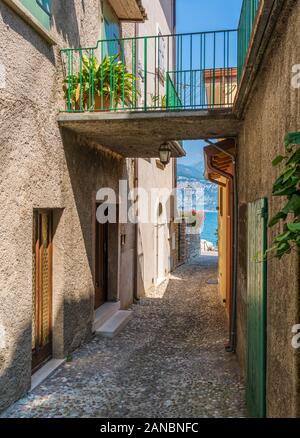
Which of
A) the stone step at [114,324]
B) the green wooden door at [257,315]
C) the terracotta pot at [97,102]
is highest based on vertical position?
the terracotta pot at [97,102]

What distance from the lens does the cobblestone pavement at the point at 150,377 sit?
4.70 m

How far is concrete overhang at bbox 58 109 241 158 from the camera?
5.79 meters

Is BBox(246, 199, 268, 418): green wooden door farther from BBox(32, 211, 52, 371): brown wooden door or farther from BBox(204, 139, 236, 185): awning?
BBox(204, 139, 236, 185): awning

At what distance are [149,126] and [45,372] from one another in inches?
154

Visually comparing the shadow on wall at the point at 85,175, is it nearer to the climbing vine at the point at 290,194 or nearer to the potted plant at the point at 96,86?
the potted plant at the point at 96,86

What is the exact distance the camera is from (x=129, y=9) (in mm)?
8602

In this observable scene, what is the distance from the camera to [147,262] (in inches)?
488

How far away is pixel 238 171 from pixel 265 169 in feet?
9.71

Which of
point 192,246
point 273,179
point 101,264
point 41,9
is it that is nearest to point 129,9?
point 41,9

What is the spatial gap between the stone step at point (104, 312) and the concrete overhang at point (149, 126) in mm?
3455

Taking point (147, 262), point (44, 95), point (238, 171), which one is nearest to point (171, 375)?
point (238, 171)

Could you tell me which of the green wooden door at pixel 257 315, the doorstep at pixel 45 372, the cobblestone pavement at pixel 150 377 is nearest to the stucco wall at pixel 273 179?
the green wooden door at pixel 257 315

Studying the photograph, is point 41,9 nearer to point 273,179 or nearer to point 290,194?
point 273,179

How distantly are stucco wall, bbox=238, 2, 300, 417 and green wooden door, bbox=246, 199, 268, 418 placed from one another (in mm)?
95
